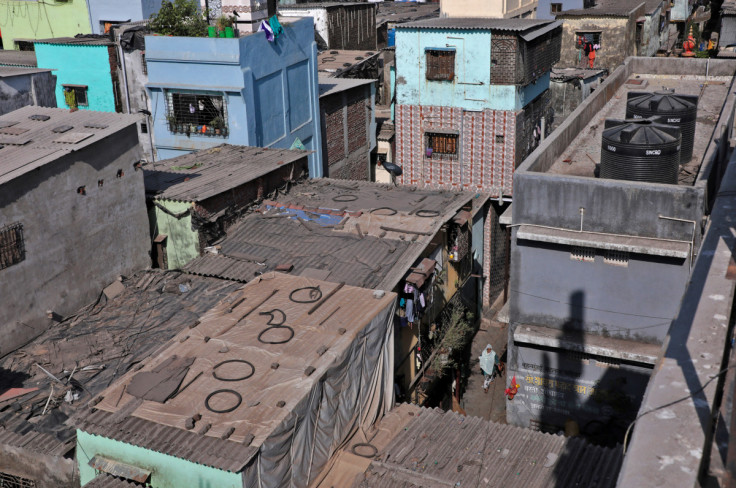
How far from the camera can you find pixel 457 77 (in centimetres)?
3139

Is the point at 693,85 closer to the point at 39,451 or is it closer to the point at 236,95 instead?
the point at 236,95

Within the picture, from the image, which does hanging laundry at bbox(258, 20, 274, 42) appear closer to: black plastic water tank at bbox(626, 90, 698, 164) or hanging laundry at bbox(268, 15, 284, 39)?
hanging laundry at bbox(268, 15, 284, 39)

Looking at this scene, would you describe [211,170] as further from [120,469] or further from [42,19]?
[42,19]

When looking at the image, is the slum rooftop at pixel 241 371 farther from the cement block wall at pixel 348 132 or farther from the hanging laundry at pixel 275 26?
the cement block wall at pixel 348 132

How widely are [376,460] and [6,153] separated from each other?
35.2 ft

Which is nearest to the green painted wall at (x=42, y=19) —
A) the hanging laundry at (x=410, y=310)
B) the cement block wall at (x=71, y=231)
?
the cement block wall at (x=71, y=231)

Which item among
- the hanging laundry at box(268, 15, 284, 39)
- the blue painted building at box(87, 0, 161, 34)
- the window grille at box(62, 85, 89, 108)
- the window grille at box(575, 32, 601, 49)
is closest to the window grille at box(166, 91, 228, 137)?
the hanging laundry at box(268, 15, 284, 39)

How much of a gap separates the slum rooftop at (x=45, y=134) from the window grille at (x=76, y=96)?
1067cm

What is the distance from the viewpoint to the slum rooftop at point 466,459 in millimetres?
14039

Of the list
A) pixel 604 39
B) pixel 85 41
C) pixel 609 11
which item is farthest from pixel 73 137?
pixel 609 11

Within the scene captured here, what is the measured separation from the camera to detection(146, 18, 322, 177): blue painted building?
2569 cm

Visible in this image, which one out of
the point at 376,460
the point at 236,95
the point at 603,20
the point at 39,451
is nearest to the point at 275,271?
the point at 376,460

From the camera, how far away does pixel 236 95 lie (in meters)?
25.9

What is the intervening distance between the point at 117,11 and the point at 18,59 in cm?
789
